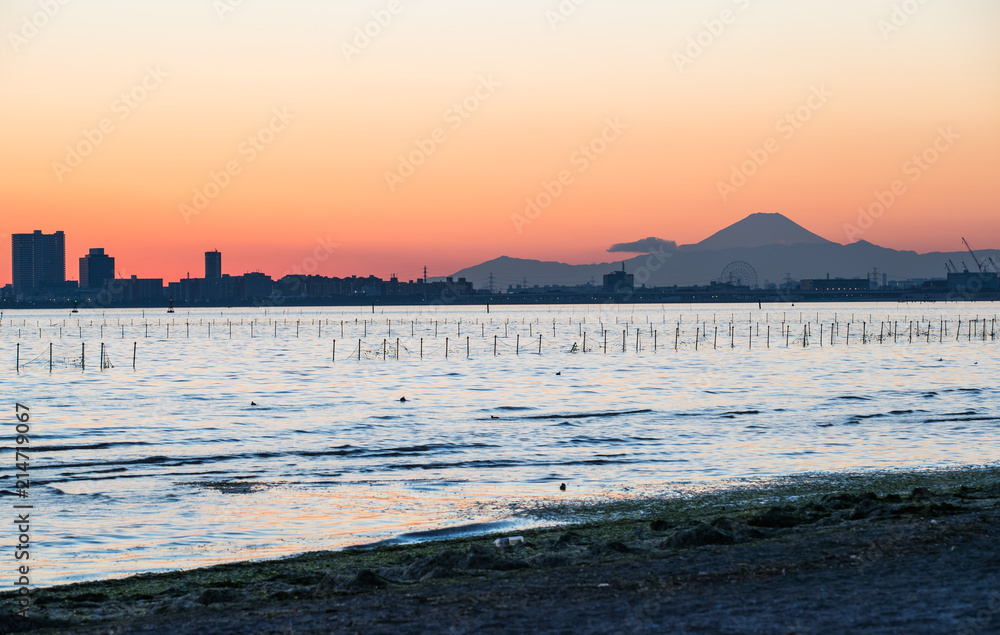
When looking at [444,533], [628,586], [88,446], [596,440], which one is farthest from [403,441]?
[628,586]

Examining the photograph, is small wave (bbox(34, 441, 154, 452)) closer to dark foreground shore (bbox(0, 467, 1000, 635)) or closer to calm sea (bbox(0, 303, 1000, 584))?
calm sea (bbox(0, 303, 1000, 584))

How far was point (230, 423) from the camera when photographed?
140 feet

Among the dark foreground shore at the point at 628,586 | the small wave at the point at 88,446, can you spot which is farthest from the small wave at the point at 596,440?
the dark foreground shore at the point at 628,586

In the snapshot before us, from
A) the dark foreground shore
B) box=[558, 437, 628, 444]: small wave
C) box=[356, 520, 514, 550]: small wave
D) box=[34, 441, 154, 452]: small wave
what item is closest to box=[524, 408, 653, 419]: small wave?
box=[558, 437, 628, 444]: small wave

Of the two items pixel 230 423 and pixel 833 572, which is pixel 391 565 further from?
pixel 230 423

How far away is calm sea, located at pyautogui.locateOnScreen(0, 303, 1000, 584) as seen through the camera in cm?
2067

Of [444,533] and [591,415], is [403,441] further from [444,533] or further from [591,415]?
[444,533]

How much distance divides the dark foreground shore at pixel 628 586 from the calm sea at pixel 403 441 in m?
3.77

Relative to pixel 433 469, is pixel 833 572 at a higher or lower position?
higher

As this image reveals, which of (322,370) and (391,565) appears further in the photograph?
(322,370)

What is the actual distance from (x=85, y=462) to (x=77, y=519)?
10.2m

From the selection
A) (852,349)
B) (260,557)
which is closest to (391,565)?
(260,557)

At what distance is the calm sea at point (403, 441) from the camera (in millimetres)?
20672

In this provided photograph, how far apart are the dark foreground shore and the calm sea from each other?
3.77 m
